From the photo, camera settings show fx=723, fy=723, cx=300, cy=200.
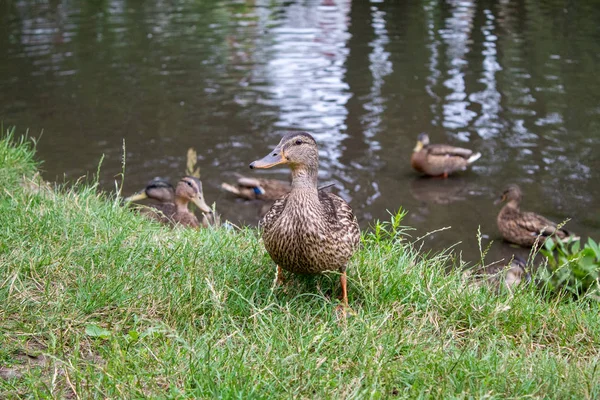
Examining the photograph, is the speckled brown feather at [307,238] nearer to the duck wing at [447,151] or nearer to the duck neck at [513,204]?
the duck neck at [513,204]

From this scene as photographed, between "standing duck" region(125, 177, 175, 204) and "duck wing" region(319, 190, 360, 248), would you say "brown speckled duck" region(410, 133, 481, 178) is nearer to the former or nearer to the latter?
"standing duck" region(125, 177, 175, 204)

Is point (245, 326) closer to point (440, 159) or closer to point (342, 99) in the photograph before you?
point (440, 159)

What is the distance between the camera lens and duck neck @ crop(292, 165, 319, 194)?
3740 mm

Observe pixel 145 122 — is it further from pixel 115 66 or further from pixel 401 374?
pixel 401 374

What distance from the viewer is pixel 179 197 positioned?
23.4ft

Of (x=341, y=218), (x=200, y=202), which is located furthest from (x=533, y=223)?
(x=341, y=218)

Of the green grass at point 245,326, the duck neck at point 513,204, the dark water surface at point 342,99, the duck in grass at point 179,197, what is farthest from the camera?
the dark water surface at point 342,99

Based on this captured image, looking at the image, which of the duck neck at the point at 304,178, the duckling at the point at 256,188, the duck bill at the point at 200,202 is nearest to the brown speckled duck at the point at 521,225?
the duckling at the point at 256,188

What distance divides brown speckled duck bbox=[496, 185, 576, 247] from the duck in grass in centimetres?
301

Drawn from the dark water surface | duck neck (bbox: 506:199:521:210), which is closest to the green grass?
the dark water surface

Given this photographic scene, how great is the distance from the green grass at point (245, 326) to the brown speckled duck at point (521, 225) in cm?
328

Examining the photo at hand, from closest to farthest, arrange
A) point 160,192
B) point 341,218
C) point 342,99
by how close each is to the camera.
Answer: point 341,218 → point 160,192 → point 342,99

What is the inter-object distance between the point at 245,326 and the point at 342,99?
309 inches

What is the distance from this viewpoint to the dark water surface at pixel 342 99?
8422 mm
